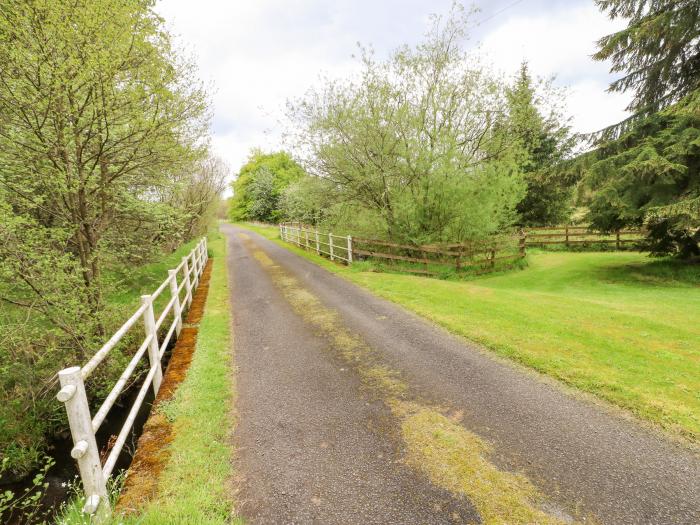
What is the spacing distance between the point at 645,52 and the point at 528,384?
15.3 meters

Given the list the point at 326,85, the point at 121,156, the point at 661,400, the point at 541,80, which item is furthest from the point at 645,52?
the point at 121,156

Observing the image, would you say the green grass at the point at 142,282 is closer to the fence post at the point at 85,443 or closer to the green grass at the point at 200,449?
the green grass at the point at 200,449

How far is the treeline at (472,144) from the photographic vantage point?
35.4ft

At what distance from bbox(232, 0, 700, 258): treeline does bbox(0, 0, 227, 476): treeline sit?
672 centimetres

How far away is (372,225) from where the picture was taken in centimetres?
1337

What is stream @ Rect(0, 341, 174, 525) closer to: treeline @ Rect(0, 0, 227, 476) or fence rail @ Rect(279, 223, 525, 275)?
treeline @ Rect(0, 0, 227, 476)

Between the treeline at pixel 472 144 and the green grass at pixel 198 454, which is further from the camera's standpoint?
the treeline at pixel 472 144

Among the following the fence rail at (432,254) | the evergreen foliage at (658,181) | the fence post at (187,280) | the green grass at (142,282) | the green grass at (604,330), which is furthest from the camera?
the fence rail at (432,254)

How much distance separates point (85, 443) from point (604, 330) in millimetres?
7111

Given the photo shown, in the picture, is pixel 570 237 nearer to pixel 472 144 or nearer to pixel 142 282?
pixel 472 144

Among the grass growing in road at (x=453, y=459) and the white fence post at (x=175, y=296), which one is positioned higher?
the white fence post at (x=175, y=296)

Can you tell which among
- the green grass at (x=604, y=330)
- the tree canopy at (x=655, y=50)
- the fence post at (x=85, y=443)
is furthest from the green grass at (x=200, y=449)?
the tree canopy at (x=655, y=50)

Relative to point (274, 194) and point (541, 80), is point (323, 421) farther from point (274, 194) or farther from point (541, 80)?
point (274, 194)

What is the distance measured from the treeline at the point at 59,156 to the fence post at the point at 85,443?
2583 millimetres
